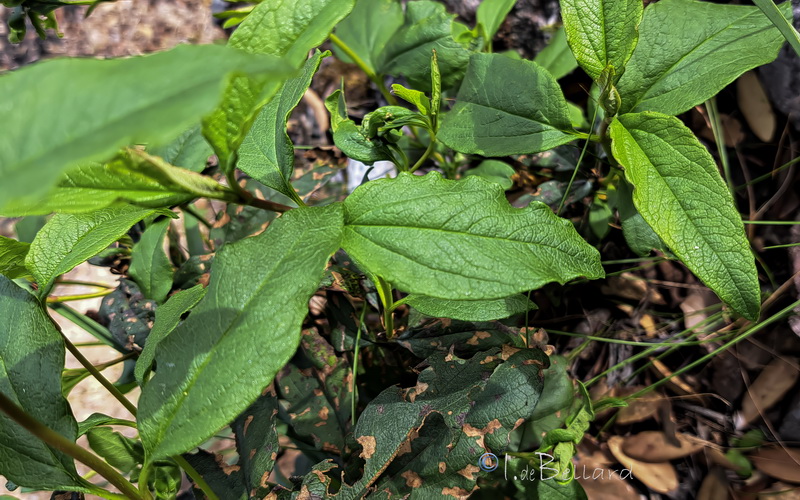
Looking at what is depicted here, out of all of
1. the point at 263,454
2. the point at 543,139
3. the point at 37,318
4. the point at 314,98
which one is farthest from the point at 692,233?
the point at 314,98

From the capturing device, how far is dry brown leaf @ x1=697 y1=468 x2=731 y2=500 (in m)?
1.10

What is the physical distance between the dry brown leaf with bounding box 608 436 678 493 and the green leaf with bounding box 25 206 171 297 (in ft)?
3.47

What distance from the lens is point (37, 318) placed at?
75 cm

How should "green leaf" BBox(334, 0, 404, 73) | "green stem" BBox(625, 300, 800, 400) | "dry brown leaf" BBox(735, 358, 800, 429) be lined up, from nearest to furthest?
"green stem" BBox(625, 300, 800, 400) → "dry brown leaf" BBox(735, 358, 800, 429) → "green leaf" BBox(334, 0, 404, 73)

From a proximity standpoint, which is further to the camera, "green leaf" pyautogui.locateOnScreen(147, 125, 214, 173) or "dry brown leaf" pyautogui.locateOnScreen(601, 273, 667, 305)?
"dry brown leaf" pyautogui.locateOnScreen(601, 273, 667, 305)

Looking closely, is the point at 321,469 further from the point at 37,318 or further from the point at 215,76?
the point at 215,76

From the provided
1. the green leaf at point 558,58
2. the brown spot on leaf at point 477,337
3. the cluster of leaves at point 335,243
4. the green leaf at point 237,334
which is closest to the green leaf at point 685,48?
the cluster of leaves at point 335,243

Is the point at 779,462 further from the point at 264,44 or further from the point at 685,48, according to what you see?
the point at 264,44

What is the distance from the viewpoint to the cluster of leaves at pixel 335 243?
→ 0.50 m

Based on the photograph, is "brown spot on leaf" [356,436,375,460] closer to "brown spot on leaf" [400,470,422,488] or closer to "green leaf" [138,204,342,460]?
"brown spot on leaf" [400,470,422,488]

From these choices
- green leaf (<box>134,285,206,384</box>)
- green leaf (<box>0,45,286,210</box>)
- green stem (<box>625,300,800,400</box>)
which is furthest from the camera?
green stem (<box>625,300,800,400</box>)

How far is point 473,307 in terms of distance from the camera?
0.81m

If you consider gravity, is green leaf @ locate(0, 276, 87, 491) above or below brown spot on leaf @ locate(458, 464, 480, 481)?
above

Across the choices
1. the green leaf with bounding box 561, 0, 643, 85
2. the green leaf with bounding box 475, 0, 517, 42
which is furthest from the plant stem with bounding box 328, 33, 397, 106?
the green leaf with bounding box 561, 0, 643, 85
